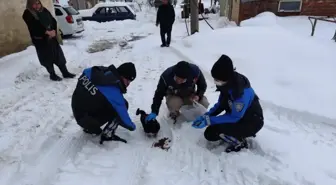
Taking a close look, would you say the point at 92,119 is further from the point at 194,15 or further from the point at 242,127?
the point at 194,15

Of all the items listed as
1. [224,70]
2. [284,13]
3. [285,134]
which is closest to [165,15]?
[285,134]

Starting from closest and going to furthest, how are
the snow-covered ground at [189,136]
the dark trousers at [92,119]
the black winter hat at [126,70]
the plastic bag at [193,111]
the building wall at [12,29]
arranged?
1. the snow-covered ground at [189,136]
2. the black winter hat at [126,70]
3. the dark trousers at [92,119]
4. the plastic bag at [193,111]
5. the building wall at [12,29]

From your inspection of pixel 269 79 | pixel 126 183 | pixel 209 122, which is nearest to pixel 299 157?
pixel 209 122

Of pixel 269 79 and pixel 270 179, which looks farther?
pixel 269 79

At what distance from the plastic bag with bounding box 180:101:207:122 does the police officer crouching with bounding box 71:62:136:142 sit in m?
0.79

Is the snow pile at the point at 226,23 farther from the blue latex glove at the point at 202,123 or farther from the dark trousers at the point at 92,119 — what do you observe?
the dark trousers at the point at 92,119

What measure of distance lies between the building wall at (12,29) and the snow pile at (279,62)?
4245 mm

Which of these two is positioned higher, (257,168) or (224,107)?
(224,107)

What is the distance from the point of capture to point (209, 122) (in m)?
2.86

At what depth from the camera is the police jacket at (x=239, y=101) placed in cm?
253

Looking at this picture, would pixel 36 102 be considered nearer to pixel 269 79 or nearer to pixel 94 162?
pixel 94 162

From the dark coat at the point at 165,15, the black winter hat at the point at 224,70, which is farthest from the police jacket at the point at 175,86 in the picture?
the dark coat at the point at 165,15

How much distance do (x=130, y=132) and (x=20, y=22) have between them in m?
5.73

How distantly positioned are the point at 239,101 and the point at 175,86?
98 centimetres
